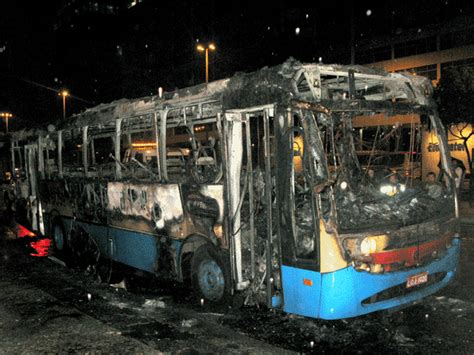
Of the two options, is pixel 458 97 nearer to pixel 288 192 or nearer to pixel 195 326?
pixel 288 192

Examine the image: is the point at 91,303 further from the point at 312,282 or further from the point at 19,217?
the point at 19,217

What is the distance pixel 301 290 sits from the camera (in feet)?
15.6

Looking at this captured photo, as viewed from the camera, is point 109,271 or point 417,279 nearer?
point 417,279

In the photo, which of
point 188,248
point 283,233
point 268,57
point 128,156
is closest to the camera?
point 283,233

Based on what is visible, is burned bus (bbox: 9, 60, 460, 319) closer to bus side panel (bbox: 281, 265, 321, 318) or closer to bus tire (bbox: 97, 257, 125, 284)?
bus side panel (bbox: 281, 265, 321, 318)

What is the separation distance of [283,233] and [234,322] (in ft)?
5.03

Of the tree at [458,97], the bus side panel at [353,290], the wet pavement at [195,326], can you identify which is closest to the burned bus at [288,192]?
the bus side panel at [353,290]

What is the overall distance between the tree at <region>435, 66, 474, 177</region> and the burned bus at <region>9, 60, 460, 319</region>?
17402 millimetres

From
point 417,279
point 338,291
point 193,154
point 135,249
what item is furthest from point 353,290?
point 135,249

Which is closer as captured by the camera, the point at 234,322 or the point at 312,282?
the point at 312,282

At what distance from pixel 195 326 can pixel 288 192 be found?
6.54 ft

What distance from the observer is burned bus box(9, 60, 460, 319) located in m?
4.68

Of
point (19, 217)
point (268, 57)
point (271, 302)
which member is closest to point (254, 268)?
point (271, 302)

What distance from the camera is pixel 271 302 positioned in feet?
16.8
